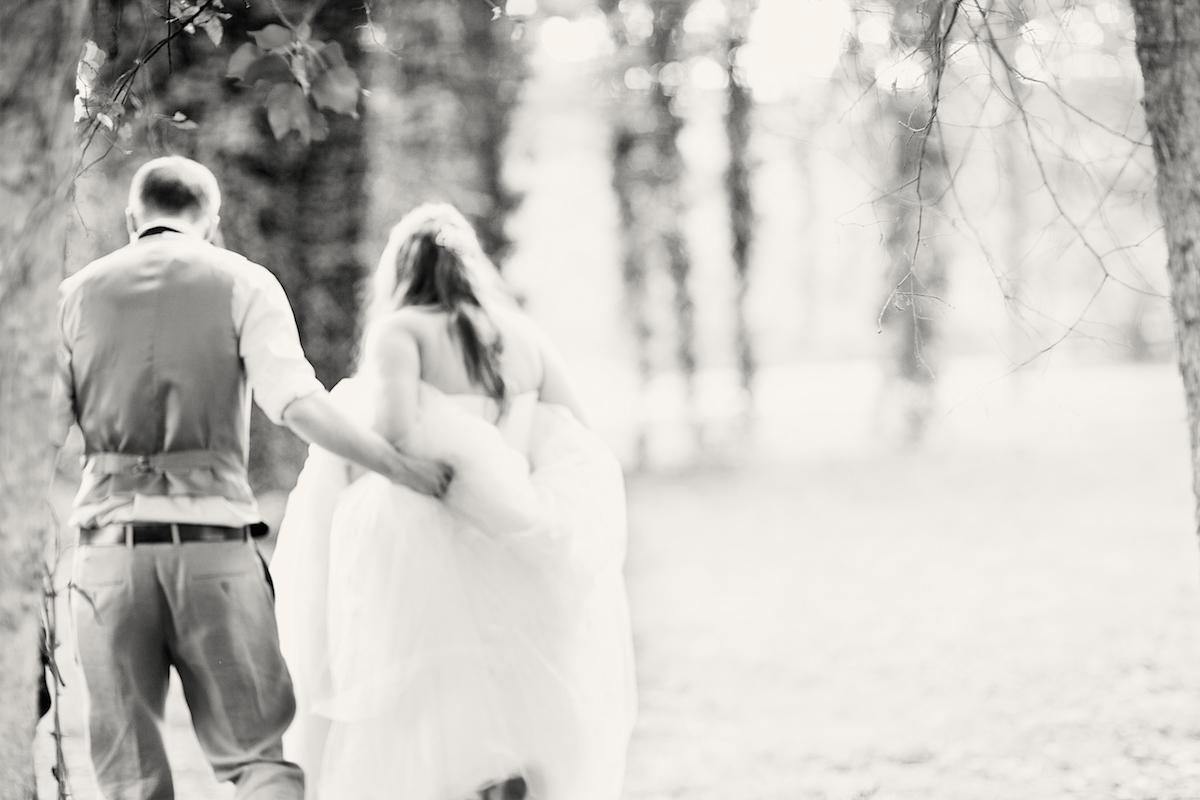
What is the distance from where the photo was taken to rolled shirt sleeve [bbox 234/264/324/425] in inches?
160

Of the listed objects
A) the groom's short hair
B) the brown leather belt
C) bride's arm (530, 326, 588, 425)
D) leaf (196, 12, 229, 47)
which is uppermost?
leaf (196, 12, 229, 47)

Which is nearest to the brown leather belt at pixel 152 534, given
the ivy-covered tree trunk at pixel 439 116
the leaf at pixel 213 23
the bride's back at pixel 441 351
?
the bride's back at pixel 441 351

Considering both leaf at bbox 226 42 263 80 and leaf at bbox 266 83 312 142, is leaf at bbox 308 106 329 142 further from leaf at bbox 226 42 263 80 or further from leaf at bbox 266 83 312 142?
leaf at bbox 226 42 263 80

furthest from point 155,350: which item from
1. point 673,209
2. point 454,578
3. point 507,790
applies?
point 673,209

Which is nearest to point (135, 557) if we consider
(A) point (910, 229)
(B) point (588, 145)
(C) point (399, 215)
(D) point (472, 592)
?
(D) point (472, 592)

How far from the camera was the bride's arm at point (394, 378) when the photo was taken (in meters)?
4.77

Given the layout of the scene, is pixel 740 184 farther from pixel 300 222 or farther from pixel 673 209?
pixel 300 222

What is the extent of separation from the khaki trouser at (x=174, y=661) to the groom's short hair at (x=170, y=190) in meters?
1.03

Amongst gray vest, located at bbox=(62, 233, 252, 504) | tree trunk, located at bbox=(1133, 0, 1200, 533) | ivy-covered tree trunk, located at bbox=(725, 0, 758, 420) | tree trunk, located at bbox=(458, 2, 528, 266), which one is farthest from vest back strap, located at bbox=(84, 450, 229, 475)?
ivy-covered tree trunk, located at bbox=(725, 0, 758, 420)

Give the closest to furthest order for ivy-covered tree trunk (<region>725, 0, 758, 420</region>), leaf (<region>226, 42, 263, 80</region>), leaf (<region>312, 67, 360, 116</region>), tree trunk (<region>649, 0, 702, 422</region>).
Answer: leaf (<region>226, 42, 263, 80</region>) < leaf (<region>312, 67, 360, 116</region>) < ivy-covered tree trunk (<region>725, 0, 758, 420</region>) < tree trunk (<region>649, 0, 702, 422</region>)

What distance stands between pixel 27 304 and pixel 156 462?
3.97ft

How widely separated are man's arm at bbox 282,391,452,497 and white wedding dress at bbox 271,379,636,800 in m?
0.09

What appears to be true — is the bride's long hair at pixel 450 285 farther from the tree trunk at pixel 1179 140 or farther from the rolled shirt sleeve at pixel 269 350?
the tree trunk at pixel 1179 140

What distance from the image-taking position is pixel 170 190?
4.17 metres
